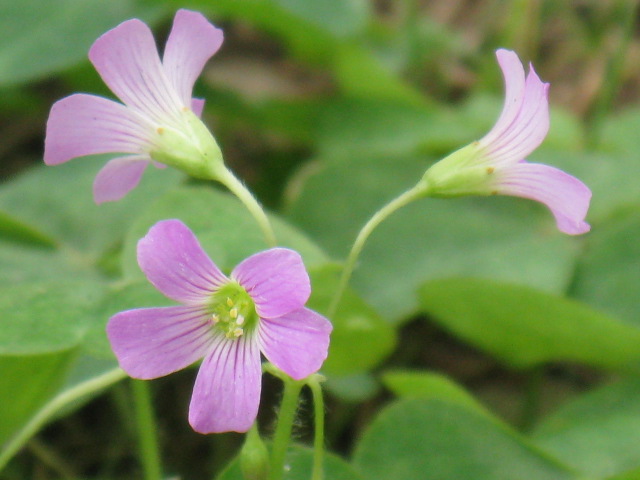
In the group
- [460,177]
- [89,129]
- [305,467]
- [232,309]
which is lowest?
[305,467]

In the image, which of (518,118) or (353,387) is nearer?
(518,118)

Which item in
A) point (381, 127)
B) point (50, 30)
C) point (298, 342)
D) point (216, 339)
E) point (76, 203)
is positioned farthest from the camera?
point (381, 127)

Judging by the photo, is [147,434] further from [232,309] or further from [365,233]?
[365,233]

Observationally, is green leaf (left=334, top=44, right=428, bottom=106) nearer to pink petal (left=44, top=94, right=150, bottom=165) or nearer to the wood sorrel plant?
the wood sorrel plant

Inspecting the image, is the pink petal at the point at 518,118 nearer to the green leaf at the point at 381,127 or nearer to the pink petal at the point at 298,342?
the pink petal at the point at 298,342

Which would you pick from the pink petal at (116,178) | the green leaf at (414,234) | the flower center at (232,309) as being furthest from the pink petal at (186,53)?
the green leaf at (414,234)

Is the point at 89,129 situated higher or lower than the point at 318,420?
higher

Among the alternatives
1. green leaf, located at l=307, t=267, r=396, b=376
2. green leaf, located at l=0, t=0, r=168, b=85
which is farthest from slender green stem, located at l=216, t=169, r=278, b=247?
green leaf, located at l=0, t=0, r=168, b=85

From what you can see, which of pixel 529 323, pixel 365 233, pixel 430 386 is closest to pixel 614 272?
pixel 529 323

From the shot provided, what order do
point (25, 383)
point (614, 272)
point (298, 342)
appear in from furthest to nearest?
1. point (614, 272)
2. point (25, 383)
3. point (298, 342)
